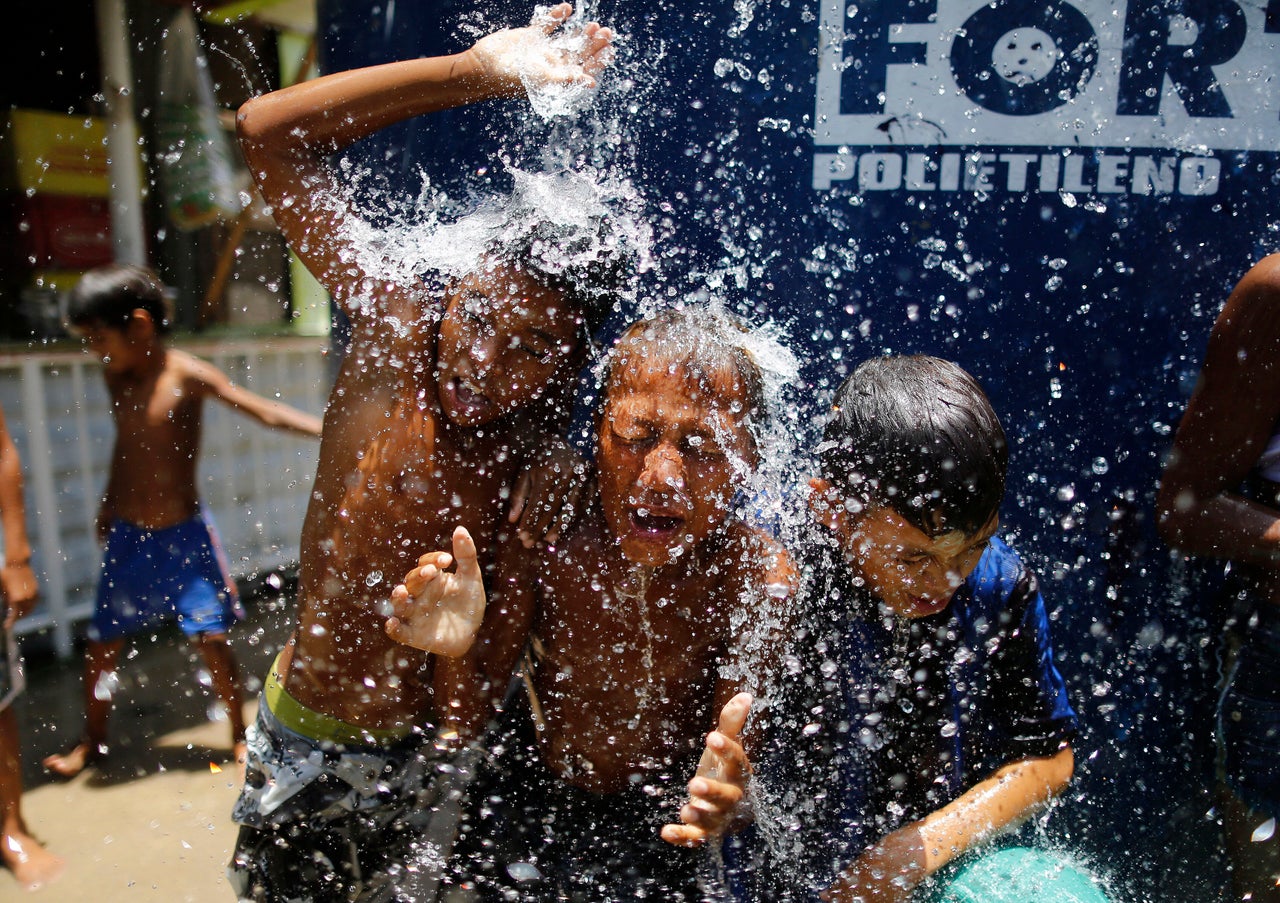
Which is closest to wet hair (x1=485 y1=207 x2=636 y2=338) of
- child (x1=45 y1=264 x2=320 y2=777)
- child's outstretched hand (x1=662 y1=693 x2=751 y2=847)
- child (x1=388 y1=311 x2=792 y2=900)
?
child (x1=388 y1=311 x2=792 y2=900)

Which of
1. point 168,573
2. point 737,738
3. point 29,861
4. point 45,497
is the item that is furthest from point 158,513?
point 737,738

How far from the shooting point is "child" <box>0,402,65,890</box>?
224 cm

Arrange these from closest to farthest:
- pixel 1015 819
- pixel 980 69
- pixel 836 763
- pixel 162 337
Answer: pixel 1015 819 < pixel 980 69 < pixel 836 763 < pixel 162 337

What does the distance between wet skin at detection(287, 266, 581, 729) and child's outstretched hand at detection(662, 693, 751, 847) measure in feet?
2.00

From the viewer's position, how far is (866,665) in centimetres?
179

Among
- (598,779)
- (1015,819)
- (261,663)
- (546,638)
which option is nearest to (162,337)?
(261,663)

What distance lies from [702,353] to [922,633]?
703 millimetres

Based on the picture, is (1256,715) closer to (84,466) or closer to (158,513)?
(158,513)

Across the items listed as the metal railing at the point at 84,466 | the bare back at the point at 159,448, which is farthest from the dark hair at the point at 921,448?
the metal railing at the point at 84,466

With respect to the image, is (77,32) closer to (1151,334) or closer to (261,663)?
(261,663)

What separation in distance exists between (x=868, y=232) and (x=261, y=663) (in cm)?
301

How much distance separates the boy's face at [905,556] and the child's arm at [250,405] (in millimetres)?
1751

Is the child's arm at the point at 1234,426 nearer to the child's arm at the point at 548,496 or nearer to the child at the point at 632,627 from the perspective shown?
the child at the point at 632,627

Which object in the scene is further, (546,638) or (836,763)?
(836,763)
